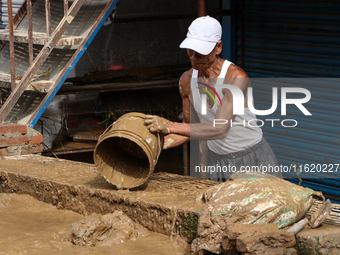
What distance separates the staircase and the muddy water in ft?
4.84

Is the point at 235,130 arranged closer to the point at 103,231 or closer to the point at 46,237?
the point at 103,231

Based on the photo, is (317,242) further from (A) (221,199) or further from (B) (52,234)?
(B) (52,234)

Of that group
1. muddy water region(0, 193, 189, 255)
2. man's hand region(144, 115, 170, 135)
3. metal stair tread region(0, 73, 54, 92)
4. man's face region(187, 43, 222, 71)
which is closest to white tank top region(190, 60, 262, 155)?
man's face region(187, 43, 222, 71)

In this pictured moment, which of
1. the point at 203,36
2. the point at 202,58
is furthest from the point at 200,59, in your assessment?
the point at 203,36

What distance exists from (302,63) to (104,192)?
3.29 m

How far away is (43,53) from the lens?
5137 millimetres

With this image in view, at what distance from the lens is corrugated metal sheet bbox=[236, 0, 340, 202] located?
17.7 ft

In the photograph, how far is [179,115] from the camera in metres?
7.22

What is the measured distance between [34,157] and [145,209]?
2.30 meters

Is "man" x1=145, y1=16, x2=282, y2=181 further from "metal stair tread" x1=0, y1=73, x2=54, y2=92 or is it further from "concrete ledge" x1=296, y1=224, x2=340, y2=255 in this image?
"metal stair tread" x1=0, y1=73, x2=54, y2=92

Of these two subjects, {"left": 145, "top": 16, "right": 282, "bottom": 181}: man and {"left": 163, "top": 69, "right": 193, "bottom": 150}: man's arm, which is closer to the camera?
{"left": 145, "top": 16, "right": 282, "bottom": 181}: man

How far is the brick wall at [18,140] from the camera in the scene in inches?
204

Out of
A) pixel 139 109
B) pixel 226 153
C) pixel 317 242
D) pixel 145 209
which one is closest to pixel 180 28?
pixel 139 109

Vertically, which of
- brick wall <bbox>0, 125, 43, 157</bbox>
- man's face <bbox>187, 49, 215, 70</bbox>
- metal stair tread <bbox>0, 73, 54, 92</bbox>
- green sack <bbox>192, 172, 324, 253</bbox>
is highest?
man's face <bbox>187, 49, 215, 70</bbox>
